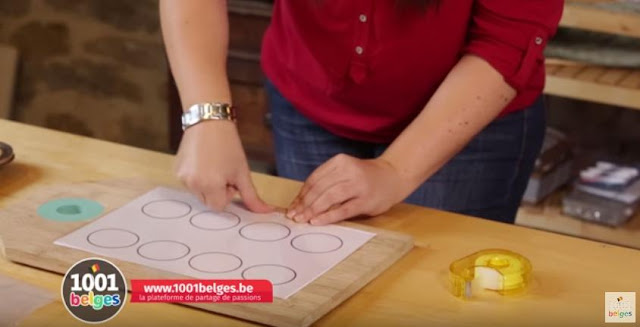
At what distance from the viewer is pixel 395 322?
1087 millimetres

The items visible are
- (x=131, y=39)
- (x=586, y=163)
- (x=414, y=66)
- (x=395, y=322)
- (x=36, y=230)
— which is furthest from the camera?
(x=131, y=39)

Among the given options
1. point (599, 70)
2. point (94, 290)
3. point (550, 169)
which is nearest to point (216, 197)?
point (94, 290)

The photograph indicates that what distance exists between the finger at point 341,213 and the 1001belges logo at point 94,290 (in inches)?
10.5

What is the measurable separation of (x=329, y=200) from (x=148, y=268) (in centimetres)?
26

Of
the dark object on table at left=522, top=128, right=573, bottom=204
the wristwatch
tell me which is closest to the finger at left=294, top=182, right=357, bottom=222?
the wristwatch

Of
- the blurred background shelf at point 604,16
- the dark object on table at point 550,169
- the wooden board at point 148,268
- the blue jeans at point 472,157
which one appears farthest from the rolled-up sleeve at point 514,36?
the dark object on table at point 550,169

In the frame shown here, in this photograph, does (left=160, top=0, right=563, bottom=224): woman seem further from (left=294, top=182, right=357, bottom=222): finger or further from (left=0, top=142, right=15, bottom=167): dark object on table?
(left=0, top=142, right=15, bottom=167): dark object on table

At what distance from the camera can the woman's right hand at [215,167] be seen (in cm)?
132

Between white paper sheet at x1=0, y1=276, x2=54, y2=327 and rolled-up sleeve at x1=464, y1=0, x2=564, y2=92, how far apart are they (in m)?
0.65

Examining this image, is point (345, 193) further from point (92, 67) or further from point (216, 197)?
point (92, 67)

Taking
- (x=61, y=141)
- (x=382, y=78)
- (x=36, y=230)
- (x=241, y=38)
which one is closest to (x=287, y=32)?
(x=382, y=78)

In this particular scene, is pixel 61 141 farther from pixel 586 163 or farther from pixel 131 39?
pixel 131 39

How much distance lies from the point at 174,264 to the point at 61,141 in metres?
0.46

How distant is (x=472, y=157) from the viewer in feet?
5.25
